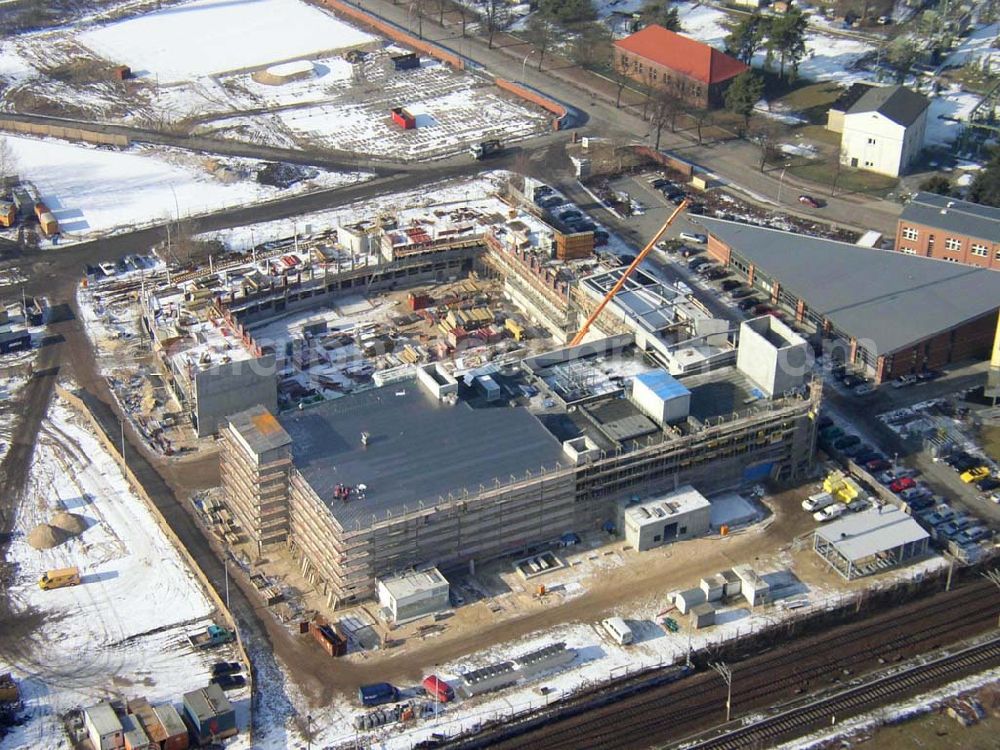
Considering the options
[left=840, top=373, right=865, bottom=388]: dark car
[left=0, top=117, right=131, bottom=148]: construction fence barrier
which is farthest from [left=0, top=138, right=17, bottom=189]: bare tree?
[left=840, top=373, right=865, bottom=388]: dark car

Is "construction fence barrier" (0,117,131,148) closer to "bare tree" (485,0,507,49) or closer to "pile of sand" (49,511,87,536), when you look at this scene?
"bare tree" (485,0,507,49)

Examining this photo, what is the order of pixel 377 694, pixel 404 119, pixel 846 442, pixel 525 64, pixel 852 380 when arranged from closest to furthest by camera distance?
pixel 377 694
pixel 846 442
pixel 852 380
pixel 404 119
pixel 525 64

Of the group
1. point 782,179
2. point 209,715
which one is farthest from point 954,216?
point 209,715

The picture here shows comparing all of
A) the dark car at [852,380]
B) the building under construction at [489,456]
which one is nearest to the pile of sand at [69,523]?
the building under construction at [489,456]

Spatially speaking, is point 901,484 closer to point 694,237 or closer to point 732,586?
point 732,586

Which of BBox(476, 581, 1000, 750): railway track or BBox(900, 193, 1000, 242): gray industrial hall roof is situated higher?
BBox(900, 193, 1000, 242): gray industrial hall roof

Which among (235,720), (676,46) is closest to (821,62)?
(676,46)

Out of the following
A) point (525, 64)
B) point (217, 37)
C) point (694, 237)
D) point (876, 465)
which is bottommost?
point (876, 465)
